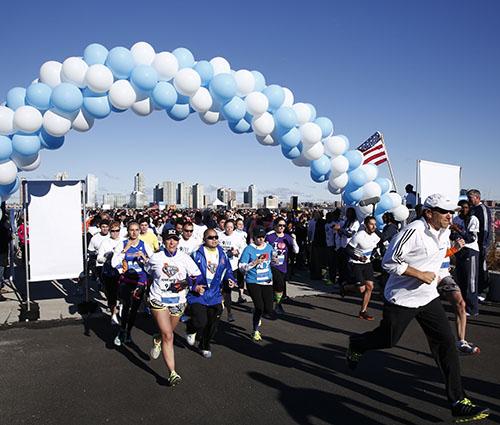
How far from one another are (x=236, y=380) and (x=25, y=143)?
5.27 metres

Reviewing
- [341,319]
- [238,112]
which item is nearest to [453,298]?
[341,319]

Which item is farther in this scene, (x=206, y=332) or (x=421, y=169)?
(x=421, y=169)

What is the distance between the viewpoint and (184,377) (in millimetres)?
4934

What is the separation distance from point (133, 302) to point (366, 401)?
3447mm

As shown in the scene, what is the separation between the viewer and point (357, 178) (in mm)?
9109

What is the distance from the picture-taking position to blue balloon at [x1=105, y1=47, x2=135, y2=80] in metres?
7.39

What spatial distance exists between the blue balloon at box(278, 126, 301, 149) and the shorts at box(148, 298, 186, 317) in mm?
4708

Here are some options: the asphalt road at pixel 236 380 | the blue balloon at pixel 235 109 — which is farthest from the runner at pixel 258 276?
the blue balloon at pixel 235 109

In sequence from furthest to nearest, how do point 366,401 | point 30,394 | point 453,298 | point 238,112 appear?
1. point 238,112
2. point 453,298
3. point 30,394
4. point 366,401

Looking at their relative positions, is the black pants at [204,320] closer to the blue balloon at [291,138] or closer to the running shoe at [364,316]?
the running shoe at [364,316]

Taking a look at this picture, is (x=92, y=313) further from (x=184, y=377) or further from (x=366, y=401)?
(x=366, y=401)

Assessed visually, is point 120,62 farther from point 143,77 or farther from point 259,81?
point 259,81

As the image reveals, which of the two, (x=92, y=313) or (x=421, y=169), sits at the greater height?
(x=421, y=169)

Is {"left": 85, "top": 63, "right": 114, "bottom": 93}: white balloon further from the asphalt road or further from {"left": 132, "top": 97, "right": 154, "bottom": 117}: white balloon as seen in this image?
the asphalt road
